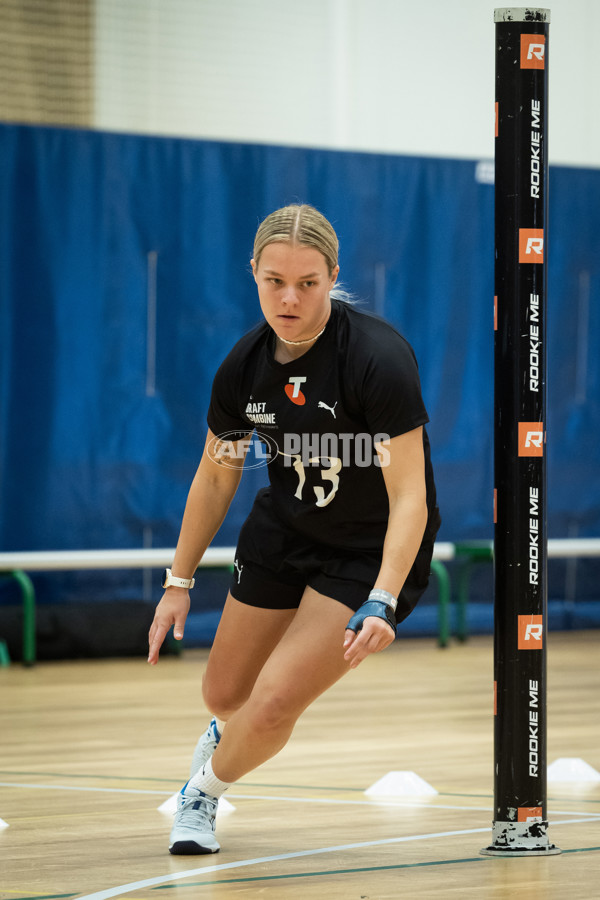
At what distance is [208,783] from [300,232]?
4.42 feet

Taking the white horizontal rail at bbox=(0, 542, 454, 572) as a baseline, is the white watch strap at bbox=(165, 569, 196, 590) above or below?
above

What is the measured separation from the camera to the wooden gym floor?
3.17 m

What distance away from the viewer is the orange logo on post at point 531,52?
3.29m

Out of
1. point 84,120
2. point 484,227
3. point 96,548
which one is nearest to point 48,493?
point 96,548

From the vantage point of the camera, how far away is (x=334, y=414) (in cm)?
323

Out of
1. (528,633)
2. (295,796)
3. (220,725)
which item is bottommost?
(295,796)

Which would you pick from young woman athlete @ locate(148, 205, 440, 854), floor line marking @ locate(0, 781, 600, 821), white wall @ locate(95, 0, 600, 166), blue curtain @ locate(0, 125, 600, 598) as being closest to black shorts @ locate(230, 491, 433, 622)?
young woman athlete @ locate(148, 205, 440, 854)

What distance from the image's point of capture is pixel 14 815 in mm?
4004

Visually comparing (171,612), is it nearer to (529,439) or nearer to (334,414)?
(334,414)

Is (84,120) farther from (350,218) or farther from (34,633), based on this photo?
(34,633)

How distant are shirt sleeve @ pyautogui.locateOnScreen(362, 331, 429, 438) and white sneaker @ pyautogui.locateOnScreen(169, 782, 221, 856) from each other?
1.02m

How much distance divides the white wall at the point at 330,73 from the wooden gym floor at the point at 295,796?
3.74 m

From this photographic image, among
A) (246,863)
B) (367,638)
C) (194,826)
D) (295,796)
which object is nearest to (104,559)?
(295,796)

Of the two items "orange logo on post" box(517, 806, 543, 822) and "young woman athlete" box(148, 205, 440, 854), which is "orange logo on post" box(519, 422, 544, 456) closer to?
"young woman athlete" box(148, 205, 440, 854)
